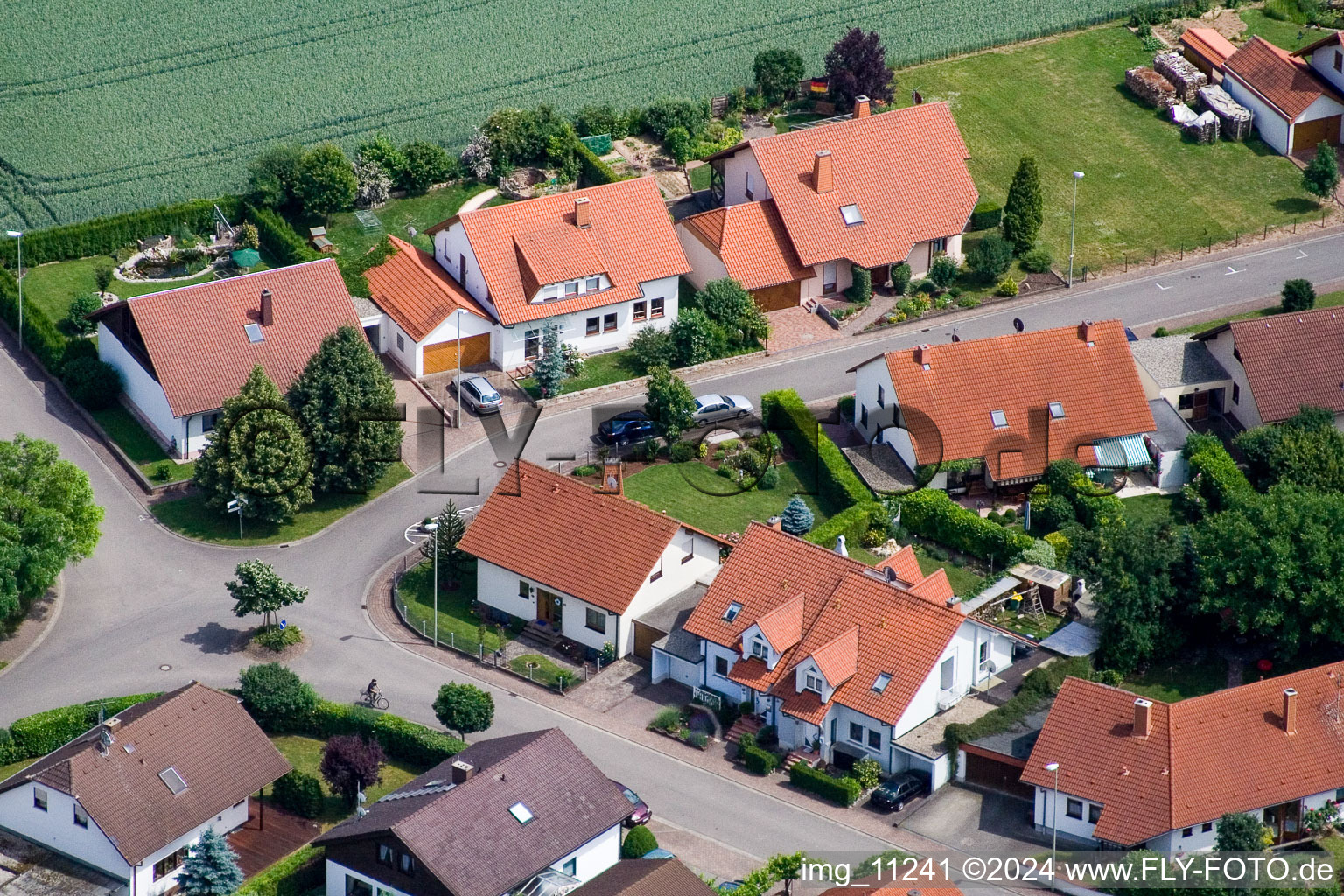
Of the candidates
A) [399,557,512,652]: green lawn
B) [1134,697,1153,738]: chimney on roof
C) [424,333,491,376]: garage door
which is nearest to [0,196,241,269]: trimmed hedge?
[424,333,491,376]: garage door

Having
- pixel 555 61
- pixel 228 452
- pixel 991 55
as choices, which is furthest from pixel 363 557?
pixel 991 55

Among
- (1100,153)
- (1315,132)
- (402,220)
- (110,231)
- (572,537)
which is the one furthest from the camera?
(1100,153)

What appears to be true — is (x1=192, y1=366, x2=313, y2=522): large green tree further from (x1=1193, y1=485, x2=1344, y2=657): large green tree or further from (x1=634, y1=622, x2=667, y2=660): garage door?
(x1=1193, y1=485, x2=1344, y2=657): large green tree

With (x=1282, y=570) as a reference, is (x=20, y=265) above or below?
above

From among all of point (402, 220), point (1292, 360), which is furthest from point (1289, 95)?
point (402, 220)

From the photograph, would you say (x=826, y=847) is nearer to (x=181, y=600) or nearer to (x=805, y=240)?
(x=181, y=600)

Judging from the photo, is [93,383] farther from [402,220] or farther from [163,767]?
[163,767]
